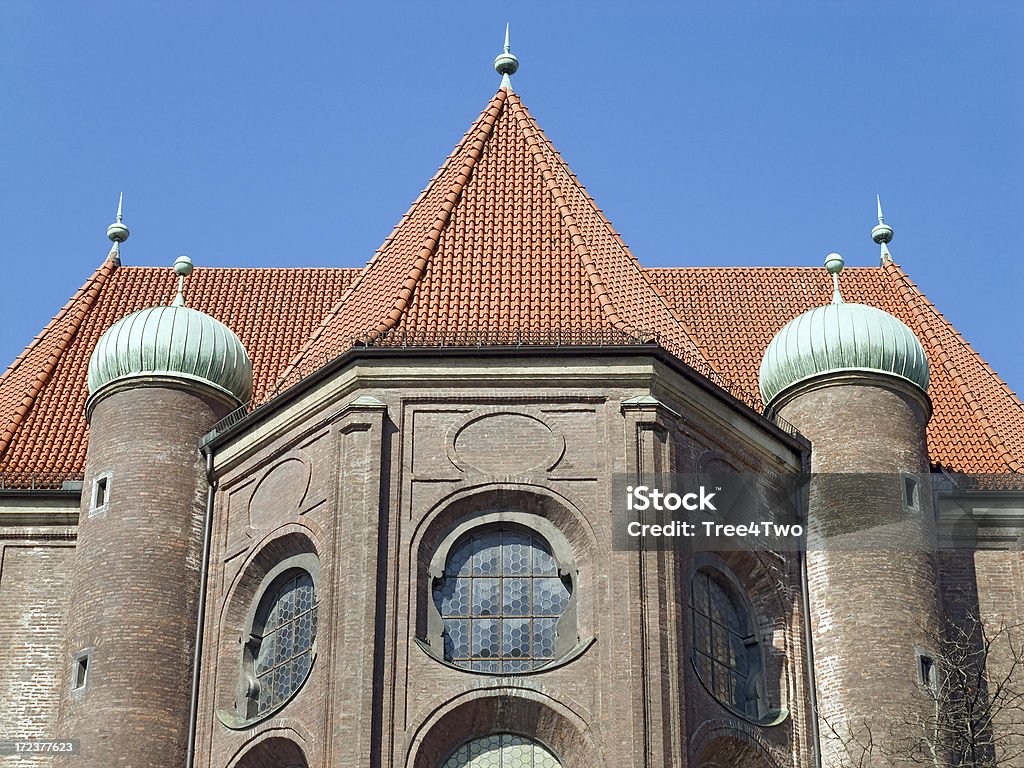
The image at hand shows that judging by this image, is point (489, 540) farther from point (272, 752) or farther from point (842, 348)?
point (842, 348)

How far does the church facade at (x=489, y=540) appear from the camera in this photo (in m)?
30.7

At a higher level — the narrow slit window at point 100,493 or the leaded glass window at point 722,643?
the narrow slit window at point 100,493

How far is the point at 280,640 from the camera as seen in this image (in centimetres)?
3288

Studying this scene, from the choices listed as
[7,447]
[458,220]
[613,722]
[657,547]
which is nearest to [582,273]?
[458,220]

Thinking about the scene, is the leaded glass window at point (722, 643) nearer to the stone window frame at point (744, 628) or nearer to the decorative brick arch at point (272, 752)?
the stone window frame at point (744, 628)

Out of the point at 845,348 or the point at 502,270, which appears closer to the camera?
the point at 845,348

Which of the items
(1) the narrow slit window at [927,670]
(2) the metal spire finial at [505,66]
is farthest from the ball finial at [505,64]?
(1) the narrow slit window at [927,670]

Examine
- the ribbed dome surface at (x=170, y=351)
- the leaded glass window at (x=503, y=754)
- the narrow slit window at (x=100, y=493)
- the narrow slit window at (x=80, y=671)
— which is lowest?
the leaded glass window at (x=503, y=754)

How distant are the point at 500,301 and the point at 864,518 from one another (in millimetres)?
6572

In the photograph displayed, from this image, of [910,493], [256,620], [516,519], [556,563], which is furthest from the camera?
[910,493]

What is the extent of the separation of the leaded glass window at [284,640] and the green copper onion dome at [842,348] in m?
8.42

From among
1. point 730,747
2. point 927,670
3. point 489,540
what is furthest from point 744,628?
point 489,540

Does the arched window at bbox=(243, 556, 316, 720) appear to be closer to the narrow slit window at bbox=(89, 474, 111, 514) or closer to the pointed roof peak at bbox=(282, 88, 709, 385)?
the narrow slit window at bbox=(89, 474, 111, 514)

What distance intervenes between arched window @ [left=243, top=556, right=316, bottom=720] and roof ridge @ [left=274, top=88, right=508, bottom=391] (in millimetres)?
3485
